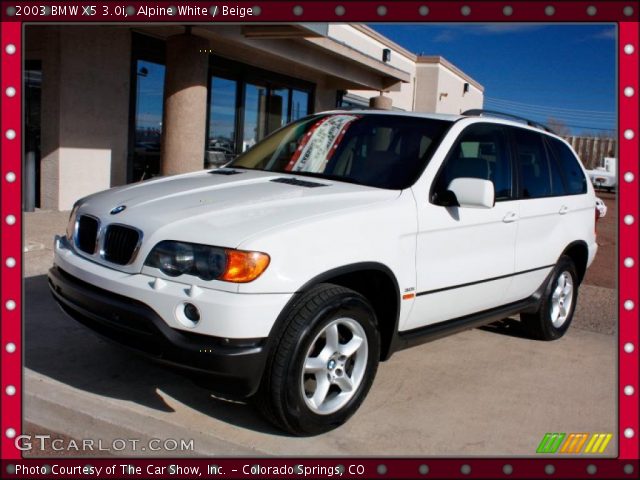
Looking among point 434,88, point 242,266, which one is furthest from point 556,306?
point 434,88

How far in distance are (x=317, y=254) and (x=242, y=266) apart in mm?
421

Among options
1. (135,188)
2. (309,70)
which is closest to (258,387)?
(135,188)

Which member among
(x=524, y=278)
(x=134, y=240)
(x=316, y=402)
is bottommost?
(x=316, y=402)

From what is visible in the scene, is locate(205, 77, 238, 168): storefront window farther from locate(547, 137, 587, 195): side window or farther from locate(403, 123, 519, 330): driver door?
locate(403, 123, 519, 330): driver door

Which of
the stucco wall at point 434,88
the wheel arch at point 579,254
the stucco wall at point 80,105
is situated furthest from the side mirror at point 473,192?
the stucco wall at point 434,88

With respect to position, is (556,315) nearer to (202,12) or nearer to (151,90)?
(202,12)

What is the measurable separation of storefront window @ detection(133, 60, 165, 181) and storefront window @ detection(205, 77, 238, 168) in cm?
126

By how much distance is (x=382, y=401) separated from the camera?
4113 mm

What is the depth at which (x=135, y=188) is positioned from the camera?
4.08m

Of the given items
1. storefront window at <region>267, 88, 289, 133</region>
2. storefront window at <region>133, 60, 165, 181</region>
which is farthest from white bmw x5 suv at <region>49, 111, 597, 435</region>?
storefront window at <region>267, 88, 289, 133</region>

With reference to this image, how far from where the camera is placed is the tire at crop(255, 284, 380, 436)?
10.6 feet

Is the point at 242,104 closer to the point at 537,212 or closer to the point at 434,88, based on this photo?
the point at 537,212

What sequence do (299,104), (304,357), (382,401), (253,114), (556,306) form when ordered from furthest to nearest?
1. (299,104)
2. (253,114)
3. (556,306)
4. (382,401)
5. (304,357)
